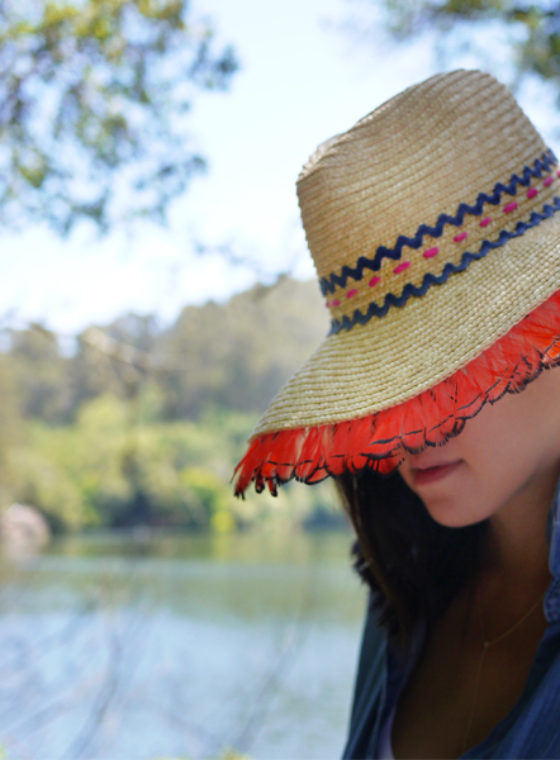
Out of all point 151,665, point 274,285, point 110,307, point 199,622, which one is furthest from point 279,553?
point 274,285

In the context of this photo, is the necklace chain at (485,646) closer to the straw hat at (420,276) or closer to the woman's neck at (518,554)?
the woman's neck at (518,554)

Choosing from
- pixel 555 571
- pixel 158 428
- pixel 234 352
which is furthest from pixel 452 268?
pixel 158 428

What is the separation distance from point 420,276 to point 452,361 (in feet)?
0.39

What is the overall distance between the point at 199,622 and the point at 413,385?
45.6 feet

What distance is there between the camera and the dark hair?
1080 millimetres

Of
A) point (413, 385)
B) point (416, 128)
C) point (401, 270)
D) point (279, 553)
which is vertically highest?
point (416, 128)

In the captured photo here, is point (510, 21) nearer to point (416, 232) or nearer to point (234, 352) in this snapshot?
point (416, 232)

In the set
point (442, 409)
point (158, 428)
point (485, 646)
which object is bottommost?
point (485, 646)

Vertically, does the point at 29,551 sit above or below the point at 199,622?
above

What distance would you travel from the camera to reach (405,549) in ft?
3.63

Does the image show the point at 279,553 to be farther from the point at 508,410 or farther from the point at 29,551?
the point at 508,410

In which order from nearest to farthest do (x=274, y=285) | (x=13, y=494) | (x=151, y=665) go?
(x=274, y=285), (x=151, y=665), (x=13, y=494)

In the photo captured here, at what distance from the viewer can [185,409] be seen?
14.0 meters

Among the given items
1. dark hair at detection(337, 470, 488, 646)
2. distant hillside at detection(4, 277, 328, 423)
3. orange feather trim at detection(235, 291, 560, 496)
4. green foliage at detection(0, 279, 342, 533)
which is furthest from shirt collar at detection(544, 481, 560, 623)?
green foliage at detection(0, 279, 342, 533)
